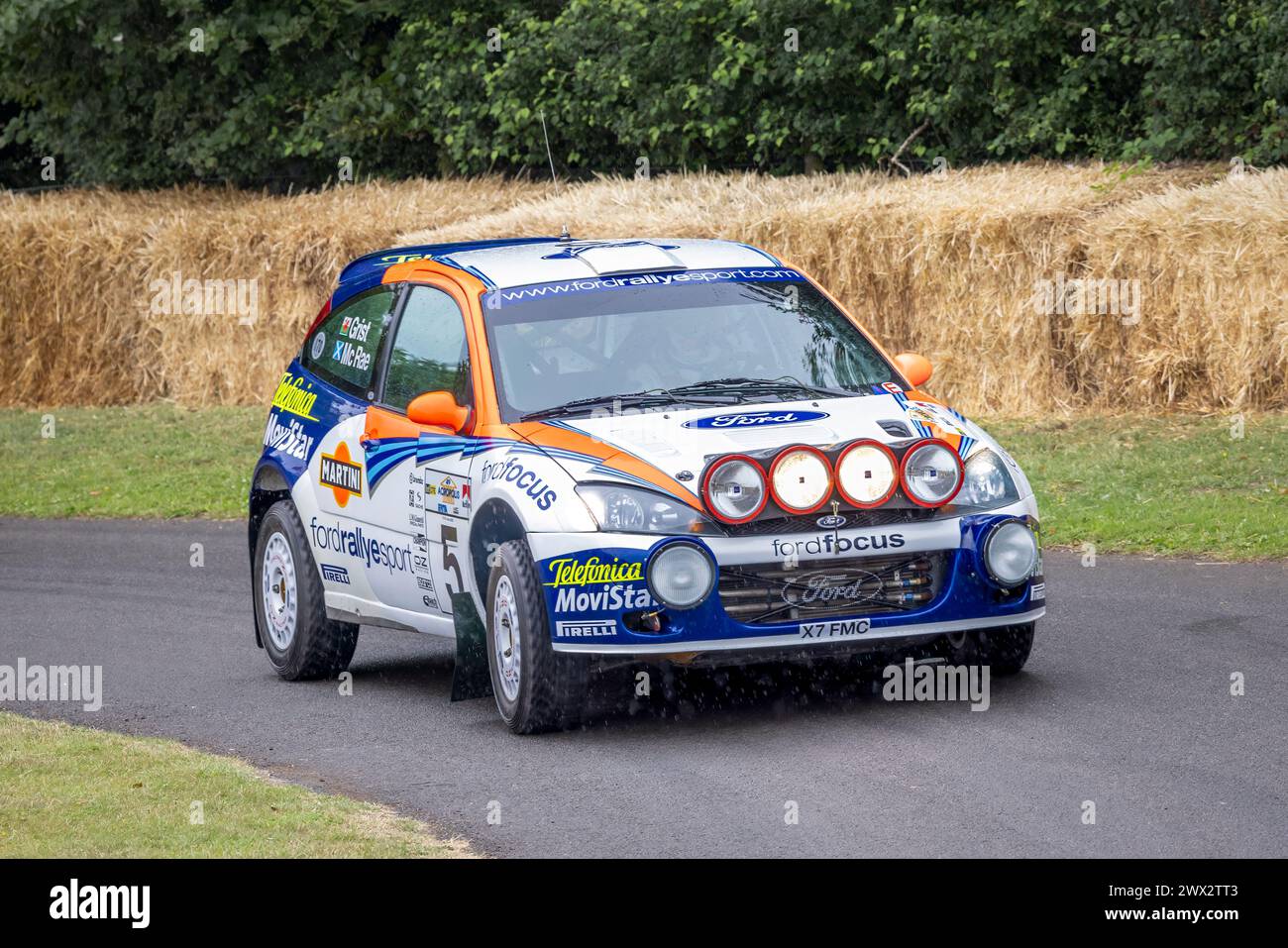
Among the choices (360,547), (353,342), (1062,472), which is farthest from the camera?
(1062,472)

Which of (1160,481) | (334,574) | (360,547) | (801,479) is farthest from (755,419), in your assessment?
(1160,481)

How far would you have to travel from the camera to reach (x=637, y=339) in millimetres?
8945

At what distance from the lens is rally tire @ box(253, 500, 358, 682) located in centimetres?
991

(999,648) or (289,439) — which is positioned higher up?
(289,439)

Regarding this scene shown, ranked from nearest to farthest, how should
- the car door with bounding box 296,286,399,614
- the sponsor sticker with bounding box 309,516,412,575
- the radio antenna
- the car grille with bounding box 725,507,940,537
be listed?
the car grille with bounding box 725,507,940,537, the sponsor sticker with bounding box 309,516,412,575, the car door with bounding box 296,286,399,614, the radio antenna

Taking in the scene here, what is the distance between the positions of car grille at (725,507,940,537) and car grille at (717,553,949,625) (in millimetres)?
127

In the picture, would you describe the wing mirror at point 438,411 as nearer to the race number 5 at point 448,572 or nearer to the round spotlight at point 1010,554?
the race number 5 at point 448,572

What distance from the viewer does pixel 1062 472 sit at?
1600 centimetres

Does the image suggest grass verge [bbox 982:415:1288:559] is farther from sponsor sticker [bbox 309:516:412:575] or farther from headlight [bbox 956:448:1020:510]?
sponsor sticker [bbox 309:516:412:575]

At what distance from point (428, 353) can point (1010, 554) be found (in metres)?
2.81

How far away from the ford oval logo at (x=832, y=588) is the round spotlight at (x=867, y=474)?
0.28 m

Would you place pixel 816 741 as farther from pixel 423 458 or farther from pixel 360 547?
pixel 360 547

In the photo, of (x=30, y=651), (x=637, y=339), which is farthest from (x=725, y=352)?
(x=30, y=651)

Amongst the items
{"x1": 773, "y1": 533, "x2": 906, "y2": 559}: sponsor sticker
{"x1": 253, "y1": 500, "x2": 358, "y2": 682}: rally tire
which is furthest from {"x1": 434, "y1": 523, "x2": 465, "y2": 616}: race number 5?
{"x1": 773, "y1": 533, "x2": 906, "y2": 559}: sponsor sticker
